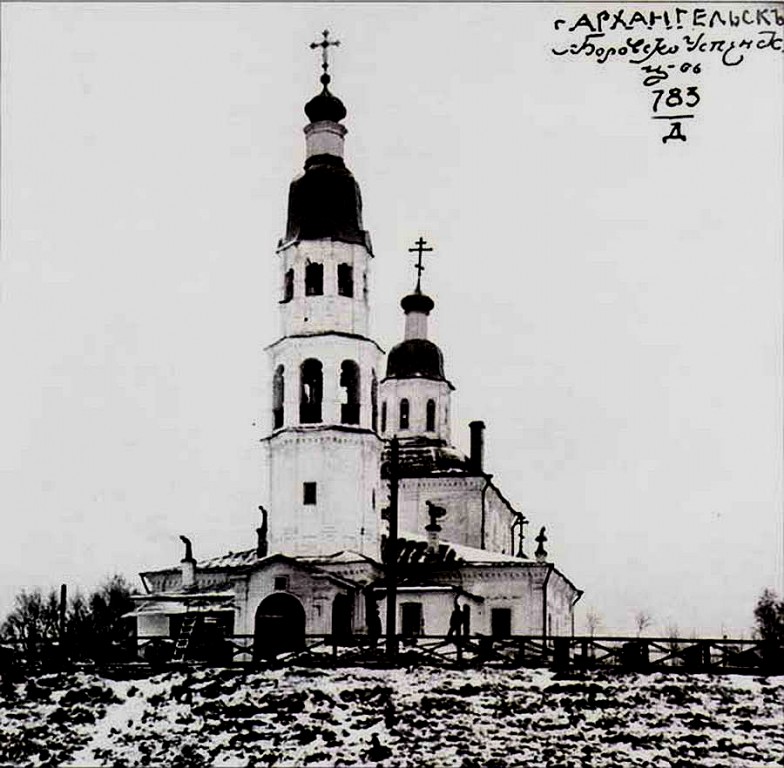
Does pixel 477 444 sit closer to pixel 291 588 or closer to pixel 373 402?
pixel 373 402

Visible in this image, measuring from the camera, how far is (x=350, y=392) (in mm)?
45188

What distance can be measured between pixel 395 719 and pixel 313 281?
20.1m

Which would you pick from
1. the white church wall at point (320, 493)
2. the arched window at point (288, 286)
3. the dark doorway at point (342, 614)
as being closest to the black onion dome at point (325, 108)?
the arched window at point (288, 286)

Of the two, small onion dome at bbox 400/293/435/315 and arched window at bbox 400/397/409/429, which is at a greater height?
small onion dome at bbox 400/293/435/315

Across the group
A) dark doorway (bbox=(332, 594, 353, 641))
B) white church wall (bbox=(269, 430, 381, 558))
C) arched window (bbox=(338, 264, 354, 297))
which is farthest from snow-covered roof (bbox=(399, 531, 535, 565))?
arched window (bbox=(338, 264, 354, 297))

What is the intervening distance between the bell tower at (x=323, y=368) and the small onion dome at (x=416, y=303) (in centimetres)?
1556

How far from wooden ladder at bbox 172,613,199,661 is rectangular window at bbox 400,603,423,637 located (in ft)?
19.5

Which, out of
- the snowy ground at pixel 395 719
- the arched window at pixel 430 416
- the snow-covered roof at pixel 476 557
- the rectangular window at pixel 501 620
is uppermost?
the arched window at pixel 430 416

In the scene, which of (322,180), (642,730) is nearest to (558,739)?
(642,730)

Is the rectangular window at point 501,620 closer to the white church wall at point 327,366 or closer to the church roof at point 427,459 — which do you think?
the white church wall at point 327,366

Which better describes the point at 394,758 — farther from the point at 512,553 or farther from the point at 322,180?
the point at 512,553

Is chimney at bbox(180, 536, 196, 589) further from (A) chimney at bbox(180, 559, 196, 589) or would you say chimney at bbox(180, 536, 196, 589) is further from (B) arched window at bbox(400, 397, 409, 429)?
(B) arched window at bbox(400, 397, 409, 429)

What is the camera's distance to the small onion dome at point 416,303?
61.2 meters

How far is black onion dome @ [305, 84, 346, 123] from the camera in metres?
45.4
